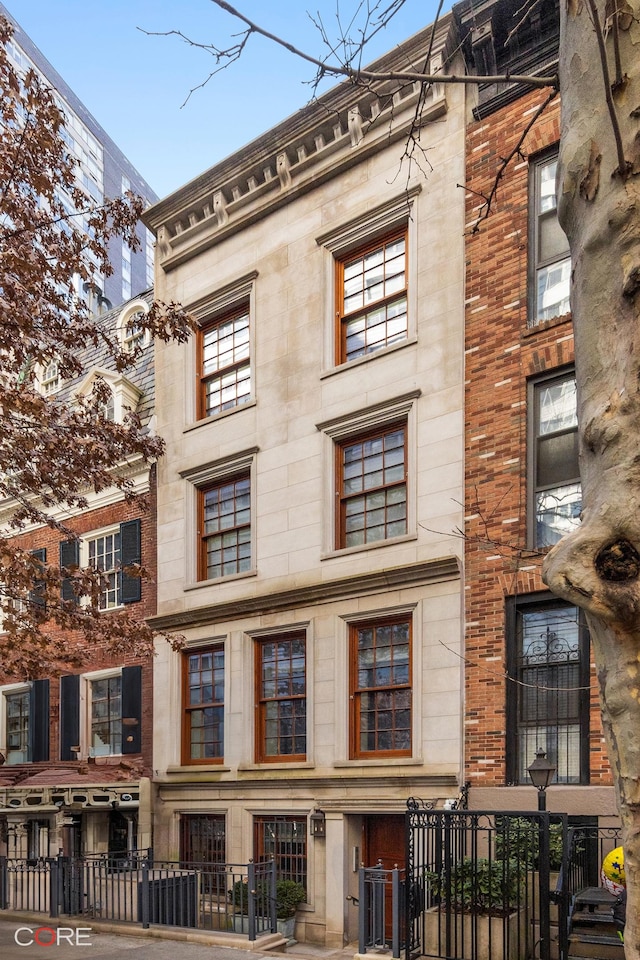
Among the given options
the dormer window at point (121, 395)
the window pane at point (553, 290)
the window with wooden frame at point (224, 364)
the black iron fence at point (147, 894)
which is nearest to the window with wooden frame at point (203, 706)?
the black iron fence at point (147, 894)

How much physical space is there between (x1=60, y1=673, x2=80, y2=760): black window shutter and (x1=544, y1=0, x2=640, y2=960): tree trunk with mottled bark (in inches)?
749

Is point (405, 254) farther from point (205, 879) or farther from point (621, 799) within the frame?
point (621, 799)

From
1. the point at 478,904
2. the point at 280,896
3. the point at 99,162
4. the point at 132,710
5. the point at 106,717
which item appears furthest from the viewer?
the point at 99,162

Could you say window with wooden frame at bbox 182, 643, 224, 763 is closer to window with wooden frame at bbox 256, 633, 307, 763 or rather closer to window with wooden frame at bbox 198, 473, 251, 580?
window with wooden frame at bbox 256, 633, 307, 763

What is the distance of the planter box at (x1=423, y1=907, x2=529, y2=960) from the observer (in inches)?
396

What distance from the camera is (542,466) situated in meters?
13.9

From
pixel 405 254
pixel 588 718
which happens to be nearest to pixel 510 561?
pixel 588 718

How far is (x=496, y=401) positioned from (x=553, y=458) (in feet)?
4.27

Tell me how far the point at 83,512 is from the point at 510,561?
11453 millimetres

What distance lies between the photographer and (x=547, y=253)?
14383 millimetres

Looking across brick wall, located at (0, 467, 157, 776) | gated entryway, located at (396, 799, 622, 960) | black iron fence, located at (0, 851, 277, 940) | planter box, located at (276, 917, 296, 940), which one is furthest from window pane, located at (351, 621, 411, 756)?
brick wall, located at (0, 467, 157, 776)

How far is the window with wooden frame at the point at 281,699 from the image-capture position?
54.7ft

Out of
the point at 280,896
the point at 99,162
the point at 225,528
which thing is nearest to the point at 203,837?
the point at 280,896

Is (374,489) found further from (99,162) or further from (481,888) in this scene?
(99,162)
